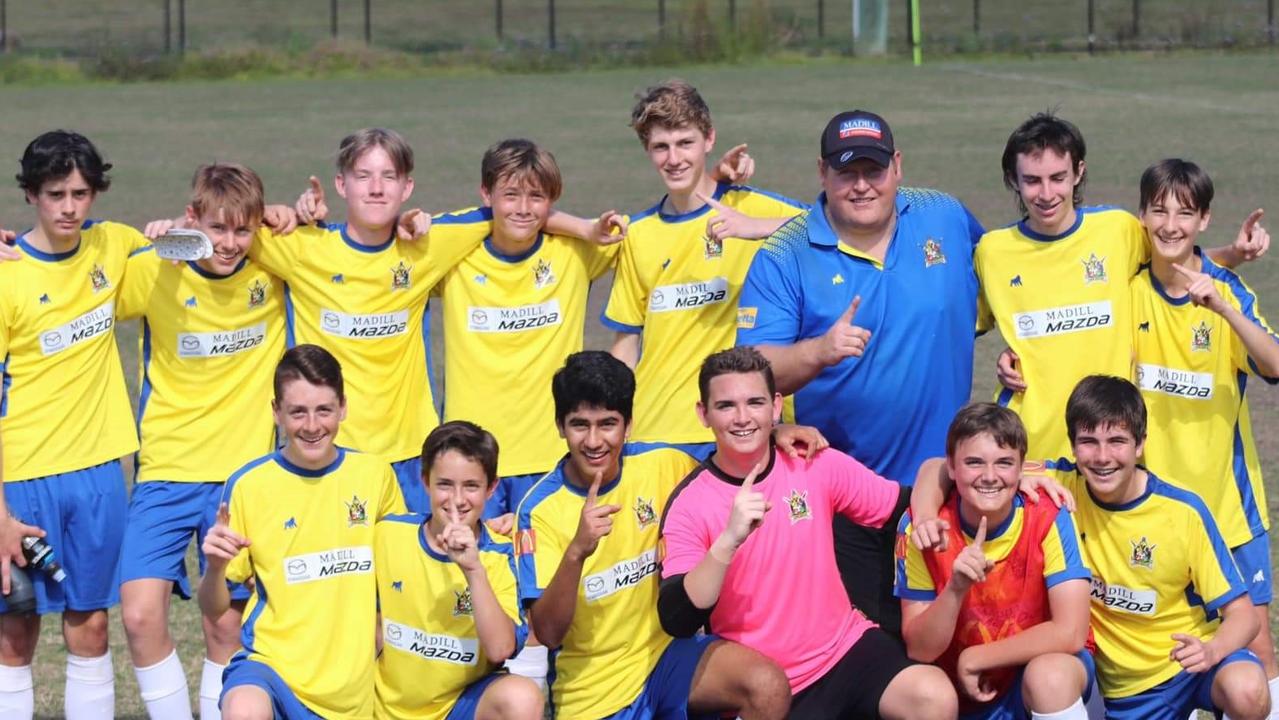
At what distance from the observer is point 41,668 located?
22.8 feet

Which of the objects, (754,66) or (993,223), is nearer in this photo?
(993,223)

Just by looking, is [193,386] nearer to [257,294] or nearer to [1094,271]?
[257,294]

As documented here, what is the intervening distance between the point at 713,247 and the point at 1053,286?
128cm

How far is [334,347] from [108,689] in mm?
1371

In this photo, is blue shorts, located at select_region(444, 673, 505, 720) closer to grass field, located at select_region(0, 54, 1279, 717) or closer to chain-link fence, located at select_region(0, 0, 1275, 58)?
grass field, located at select_region(0, 54, 1279, 717)

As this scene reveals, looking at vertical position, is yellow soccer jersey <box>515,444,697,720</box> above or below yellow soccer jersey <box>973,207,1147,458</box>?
below

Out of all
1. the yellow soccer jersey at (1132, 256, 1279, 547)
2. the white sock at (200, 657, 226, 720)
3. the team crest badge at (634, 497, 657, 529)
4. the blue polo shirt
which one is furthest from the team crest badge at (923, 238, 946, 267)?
the white sock at (200, 657, 226, 720)

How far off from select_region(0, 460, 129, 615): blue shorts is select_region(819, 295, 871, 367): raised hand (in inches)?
98.4

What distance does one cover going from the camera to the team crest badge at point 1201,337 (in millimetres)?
5805

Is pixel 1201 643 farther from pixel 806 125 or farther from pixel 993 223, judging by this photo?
pixel 806 125

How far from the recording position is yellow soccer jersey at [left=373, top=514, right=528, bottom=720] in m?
5.28

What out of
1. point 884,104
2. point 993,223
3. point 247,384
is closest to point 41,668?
point 247,384

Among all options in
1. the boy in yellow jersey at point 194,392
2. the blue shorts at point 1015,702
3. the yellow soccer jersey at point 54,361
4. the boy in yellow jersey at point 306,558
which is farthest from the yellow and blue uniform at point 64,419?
the blue shorts at point 1015,702

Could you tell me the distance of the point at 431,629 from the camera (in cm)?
530
